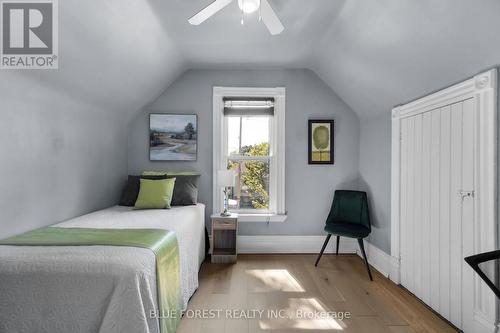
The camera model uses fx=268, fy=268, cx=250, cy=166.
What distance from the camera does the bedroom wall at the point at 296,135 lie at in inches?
152

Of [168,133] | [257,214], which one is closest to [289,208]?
[257,214]

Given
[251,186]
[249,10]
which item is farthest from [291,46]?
[251,186]

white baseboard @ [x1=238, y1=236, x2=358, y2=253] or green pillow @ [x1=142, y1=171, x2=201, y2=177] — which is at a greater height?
green pillow @ [x1=142, y1=171, x2=201, y2=177]

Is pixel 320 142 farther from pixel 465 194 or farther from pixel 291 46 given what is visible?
pixel 465 194

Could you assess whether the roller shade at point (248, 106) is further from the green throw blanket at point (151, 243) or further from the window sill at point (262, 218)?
the green throw blanket at point (151, 243)

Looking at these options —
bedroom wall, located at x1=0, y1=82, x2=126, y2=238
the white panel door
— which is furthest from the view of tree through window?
the white panel door

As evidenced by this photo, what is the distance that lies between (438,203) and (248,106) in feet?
8.50

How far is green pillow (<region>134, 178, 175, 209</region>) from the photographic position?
312 centimetres

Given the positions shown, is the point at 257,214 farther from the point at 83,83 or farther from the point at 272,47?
the point at 83,83

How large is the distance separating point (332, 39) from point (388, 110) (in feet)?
3.42

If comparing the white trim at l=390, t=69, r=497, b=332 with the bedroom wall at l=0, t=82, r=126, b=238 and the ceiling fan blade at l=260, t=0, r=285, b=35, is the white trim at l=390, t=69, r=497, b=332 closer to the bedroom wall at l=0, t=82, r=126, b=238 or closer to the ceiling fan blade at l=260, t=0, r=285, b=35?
the ceiling fan blade at l=260, t=0, r=285, b=35

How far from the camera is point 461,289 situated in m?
2.04

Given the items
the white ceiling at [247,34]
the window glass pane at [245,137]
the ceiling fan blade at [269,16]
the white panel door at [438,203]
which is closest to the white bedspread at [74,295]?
the ceiling fan blade at [269,16]

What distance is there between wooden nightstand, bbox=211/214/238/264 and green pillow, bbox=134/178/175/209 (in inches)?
24.9
